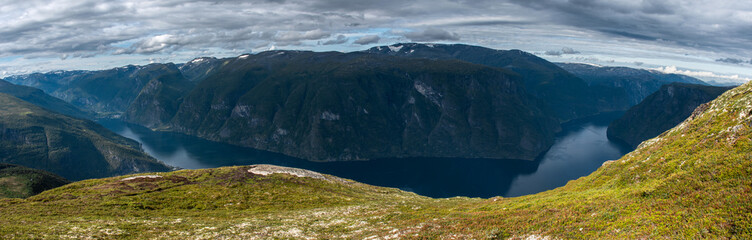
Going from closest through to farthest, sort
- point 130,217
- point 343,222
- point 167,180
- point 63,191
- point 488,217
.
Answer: point 488,217 < point 343,222 < point 130,217 < point 63,191 < point 167,180

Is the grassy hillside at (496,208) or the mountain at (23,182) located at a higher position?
the grassy hillside at (496,208)

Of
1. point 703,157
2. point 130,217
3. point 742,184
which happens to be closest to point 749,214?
point 742,184

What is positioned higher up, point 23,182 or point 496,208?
point 496,208

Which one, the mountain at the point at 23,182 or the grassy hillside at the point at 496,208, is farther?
the mountain at the point at 23,182

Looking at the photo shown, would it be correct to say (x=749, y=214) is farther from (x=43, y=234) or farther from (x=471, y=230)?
(x=43, y=234)

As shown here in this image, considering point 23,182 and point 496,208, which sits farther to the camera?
point 23,182
